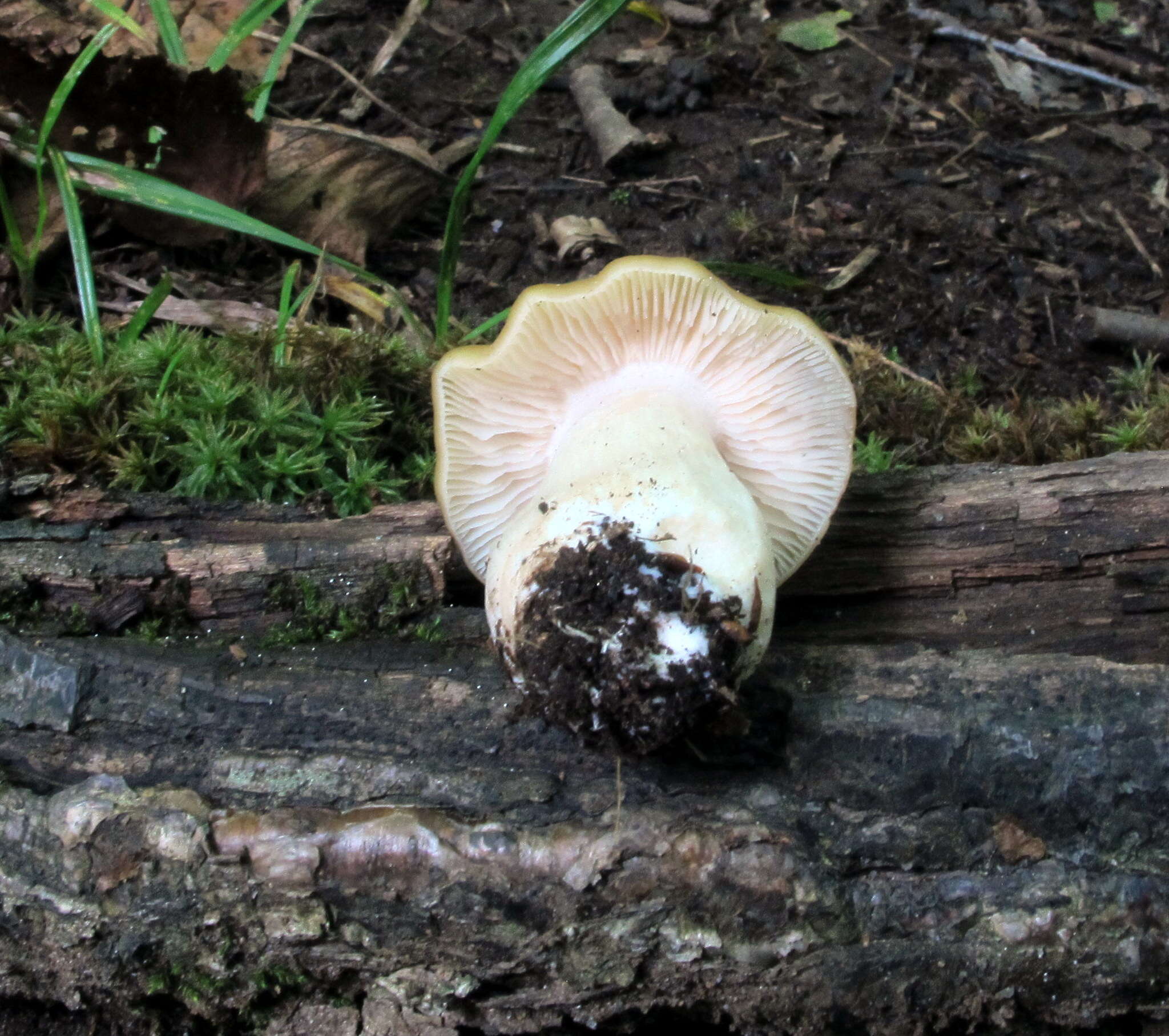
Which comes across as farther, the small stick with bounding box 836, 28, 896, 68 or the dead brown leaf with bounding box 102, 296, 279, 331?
the small stick with bounding box 836, 28, 896, 68

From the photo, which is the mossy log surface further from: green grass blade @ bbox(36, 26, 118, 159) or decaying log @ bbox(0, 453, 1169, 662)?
green grass blade @ bbox(36, 26, 118, 159)

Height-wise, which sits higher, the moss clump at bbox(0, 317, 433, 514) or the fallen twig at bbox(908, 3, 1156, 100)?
the fallen twig at bbox(908, 3, 1156, 100)

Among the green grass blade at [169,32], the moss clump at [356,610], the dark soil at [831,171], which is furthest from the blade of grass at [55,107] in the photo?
the moss clump at [356,610]

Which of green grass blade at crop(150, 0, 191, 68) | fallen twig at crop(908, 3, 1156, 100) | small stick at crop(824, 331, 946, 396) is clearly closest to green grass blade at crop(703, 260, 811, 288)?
small stick at crop(824, 331, 946, 396)

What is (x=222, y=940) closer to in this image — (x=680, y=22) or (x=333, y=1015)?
(x=333, y=1015)

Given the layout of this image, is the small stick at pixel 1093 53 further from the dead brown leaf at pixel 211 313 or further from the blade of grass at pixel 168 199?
the dead brown leaf at pixel 211 313

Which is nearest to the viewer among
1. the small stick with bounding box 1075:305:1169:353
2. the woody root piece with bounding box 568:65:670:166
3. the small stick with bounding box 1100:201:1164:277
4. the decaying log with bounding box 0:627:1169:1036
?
the decaying log with bounding box 0:627:1169:1036

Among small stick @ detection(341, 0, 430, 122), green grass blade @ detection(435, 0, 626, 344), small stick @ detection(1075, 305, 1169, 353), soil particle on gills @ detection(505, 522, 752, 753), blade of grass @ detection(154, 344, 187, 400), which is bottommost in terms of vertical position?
small stick @ detection(1075, 305, 1169, 353)
